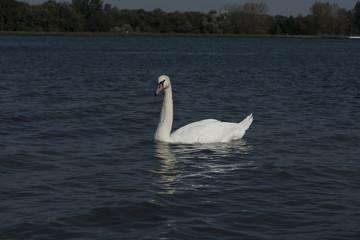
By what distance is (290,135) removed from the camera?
45.0ft

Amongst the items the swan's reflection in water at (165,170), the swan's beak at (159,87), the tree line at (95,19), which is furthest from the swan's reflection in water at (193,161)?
the tree line at (95,19)

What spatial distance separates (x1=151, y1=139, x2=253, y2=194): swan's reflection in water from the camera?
9.38 meters

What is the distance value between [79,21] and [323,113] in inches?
6258

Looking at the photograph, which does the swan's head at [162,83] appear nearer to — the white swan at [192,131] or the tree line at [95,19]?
the white swan at [192,131]

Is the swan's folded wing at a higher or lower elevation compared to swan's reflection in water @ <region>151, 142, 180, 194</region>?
higher

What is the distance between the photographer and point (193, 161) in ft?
34.9

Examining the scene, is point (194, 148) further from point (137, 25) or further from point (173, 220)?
point (137, 25)

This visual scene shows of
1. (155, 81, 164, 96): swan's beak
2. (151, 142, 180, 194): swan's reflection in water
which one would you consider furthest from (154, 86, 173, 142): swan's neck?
(155, 81, 164, 96): swan's beak

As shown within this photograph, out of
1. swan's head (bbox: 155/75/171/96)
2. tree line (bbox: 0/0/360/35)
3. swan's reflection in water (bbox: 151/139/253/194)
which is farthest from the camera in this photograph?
tree line (bbox: 0/0/360/35)

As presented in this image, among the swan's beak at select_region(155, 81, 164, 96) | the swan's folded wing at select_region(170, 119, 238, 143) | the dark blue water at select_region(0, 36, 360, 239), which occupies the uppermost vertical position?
the swan's beak at select_region(155, 81, 164, 96)

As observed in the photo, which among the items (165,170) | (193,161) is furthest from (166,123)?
(165,170)

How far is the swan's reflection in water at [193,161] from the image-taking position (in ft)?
30.8

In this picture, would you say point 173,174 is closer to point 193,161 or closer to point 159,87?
point 193,161

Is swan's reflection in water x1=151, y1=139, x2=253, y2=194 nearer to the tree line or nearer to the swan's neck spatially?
the swan's neck
